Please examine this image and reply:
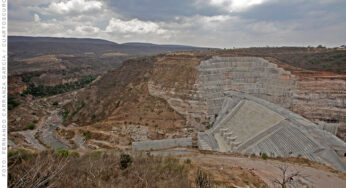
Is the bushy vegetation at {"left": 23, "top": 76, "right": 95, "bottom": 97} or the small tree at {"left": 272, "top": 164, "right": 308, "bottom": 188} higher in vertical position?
the small tree at {"left": 272, "top": 164, "right": 308, "bottom": 188}

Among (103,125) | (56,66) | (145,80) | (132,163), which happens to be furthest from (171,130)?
(56,66)

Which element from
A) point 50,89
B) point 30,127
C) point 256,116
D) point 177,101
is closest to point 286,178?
point 256,116

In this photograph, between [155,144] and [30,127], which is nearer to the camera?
[155,144]

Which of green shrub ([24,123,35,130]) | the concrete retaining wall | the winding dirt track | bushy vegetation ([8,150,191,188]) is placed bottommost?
green shrub ([24,123,35,130])

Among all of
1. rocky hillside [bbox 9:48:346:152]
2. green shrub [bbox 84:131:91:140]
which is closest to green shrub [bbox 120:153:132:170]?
rocky hillside [bbox 9:48:346:152]

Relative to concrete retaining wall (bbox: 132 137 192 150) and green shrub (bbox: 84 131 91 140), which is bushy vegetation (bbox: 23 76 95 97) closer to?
green shrub (bbox: 84 131 91 140)

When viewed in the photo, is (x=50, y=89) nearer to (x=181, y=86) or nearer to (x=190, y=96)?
(x=181, y=86)

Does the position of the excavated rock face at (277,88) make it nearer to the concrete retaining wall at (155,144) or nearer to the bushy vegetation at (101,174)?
the concrete retaining wall at (155,144)

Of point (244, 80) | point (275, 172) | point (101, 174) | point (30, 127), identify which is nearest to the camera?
point (101, 174)
